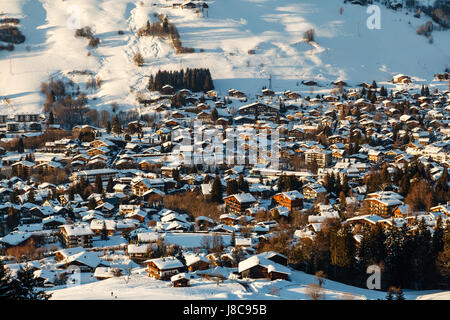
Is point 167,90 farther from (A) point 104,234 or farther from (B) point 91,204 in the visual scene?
(A) point 104,234

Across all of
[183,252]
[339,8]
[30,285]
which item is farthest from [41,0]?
[30,285]

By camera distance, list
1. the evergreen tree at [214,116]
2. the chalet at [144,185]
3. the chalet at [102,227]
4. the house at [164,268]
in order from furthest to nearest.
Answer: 1. the evergreen tree at [214,116]
2. the chalet at [144,185]
3. the chalet at [102,227]
4. the house at [164,268]

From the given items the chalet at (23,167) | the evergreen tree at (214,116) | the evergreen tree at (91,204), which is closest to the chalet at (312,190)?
the evergreen tree at (91,204)

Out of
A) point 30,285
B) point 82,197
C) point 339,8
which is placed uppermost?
point 339,8

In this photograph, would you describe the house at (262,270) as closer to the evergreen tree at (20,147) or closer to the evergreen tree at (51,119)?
the evergreen tree at (20,147)

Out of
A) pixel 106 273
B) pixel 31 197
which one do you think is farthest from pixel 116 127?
pixel 106 273
